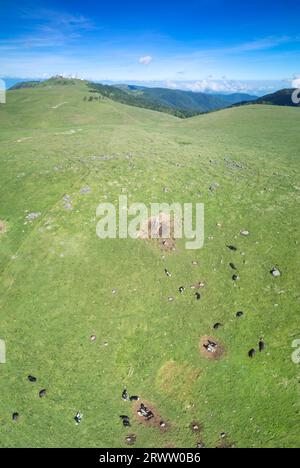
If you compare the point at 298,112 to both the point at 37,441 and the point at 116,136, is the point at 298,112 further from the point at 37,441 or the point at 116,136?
the point at 37,441

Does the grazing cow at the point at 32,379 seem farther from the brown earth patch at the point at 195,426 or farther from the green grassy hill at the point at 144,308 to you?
the brown earth patch at the point at 195,426

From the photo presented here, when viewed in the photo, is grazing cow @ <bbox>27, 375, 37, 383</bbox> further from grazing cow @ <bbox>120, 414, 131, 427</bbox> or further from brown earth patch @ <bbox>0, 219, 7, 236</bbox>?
brown earth patch @ <bbox>0, 219, 7, 236</bbox>

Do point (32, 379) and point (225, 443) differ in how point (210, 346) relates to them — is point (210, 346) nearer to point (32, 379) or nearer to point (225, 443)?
point (225, 443)

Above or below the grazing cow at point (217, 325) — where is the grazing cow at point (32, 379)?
below

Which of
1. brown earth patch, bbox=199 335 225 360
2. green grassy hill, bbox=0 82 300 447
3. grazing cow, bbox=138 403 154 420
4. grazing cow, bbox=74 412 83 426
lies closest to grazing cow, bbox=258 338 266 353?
green grassy hill, bbox=0 82 300 447

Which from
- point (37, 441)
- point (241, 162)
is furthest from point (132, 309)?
point (241, 162)

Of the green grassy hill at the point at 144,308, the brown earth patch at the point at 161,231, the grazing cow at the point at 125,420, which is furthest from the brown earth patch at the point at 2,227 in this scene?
the grazing cow at the point at 125,420

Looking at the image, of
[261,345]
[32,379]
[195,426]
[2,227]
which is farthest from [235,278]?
[2,227]
